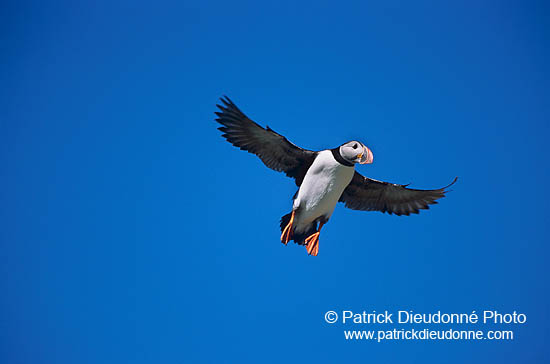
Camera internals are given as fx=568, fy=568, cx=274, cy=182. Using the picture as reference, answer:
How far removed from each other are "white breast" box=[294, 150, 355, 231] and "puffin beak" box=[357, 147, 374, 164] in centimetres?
39

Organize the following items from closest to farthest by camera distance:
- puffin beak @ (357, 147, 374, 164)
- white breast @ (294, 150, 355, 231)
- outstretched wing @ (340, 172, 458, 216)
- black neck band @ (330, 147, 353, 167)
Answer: puffin beak @ (357, 147, 374, 164)
black neck band @ (330, 147, 353, 167)
white breast @ (294, 150, 355, 231)
outstretched wing @ (340, 172, 458, 216)

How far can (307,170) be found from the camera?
867cm

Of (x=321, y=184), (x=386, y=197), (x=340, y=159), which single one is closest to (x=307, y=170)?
(x=321, y=184)

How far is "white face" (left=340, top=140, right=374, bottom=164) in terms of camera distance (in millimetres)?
7641

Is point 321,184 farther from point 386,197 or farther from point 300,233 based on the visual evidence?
point 386,197

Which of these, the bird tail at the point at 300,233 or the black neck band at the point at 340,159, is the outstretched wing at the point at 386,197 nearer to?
the bird tail at the point at 300,233

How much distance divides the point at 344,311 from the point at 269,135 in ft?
18.6

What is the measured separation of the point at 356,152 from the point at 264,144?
1.54m

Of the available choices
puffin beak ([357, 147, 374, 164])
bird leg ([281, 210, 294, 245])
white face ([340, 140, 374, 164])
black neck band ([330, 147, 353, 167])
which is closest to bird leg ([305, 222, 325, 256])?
bird leg ([281, 210, 294, 245])

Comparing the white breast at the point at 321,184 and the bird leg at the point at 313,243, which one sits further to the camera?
the bird leg at the point at 313,243

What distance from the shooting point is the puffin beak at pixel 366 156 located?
7.62 metres

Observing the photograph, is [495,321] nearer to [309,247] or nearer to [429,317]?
[429,317]

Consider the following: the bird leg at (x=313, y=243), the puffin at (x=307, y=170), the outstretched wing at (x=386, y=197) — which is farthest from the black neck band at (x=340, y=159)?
the bird leg at (x=313, y=243)

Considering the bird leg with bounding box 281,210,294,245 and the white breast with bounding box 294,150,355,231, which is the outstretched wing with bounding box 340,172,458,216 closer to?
the white breast with bounding box 294,150,355,231
